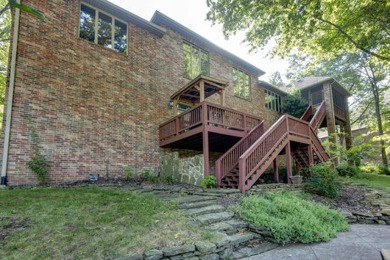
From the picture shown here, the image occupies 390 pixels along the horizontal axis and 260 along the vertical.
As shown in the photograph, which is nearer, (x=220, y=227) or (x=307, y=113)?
(x=220, y=227)

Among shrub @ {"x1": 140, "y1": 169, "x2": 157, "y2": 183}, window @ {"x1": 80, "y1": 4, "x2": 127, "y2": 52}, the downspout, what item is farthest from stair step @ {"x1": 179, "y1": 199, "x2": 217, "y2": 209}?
window @ {"x1": 80, "y1": 4, "x2": 127, "y2": 52}

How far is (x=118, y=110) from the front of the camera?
9469mm

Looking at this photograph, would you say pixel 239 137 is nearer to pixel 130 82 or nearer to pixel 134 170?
pixel 134 170

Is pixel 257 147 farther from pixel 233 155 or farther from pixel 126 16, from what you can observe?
pixel 126 16

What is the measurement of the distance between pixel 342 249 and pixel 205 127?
5.25 m

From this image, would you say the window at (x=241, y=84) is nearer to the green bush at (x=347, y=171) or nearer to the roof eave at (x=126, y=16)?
the roof eave at (x=126, y=16)

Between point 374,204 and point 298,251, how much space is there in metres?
5.00

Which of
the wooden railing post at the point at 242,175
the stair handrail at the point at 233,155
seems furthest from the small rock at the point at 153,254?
the stair handrail at the point at 233,155

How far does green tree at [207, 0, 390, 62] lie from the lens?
27.0 ft

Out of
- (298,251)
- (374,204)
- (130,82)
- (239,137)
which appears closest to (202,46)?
(130,82)

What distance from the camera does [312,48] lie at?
1124 cm

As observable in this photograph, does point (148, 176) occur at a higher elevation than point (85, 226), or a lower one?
higher

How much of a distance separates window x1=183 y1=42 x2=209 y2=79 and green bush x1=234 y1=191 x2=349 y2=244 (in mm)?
8410

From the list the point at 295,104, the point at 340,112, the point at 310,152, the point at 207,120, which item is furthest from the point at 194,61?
the point at 340,112
